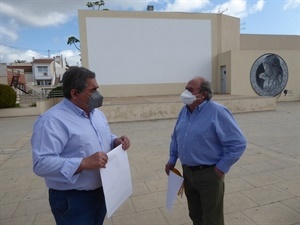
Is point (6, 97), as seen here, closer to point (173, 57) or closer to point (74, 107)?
point (173, 57)

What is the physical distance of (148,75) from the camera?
60.7 feet

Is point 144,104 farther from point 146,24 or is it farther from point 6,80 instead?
point 6,80

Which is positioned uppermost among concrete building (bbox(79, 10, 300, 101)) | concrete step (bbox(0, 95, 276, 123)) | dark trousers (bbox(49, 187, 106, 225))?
concrete building (bbox(79, 10, 300, 101))

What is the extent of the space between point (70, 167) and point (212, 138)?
1.15 m

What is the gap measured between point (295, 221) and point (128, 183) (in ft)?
6.72

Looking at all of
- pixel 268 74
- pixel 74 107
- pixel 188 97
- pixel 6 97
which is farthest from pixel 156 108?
pixel 268 74

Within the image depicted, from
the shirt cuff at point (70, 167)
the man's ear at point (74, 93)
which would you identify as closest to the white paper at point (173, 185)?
the shirt cuff at point (70, 167)

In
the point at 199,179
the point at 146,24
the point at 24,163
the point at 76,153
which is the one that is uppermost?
the point at 146,24

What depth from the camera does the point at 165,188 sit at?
376cm

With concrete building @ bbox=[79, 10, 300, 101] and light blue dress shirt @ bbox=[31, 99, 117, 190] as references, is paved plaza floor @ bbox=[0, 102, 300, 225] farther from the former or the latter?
concrete building @ bbox=[79, 10, 300, 101]

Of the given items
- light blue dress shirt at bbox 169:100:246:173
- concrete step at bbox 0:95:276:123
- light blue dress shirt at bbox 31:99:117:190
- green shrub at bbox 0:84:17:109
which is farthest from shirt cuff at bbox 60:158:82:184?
green shrub at bbox 0:84:17:109

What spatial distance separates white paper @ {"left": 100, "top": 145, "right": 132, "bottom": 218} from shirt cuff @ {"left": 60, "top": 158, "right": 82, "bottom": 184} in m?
0.20

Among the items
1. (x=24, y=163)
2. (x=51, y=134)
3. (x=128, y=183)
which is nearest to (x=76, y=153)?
(x=51, y=134)

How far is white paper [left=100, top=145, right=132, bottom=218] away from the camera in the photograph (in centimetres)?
171
